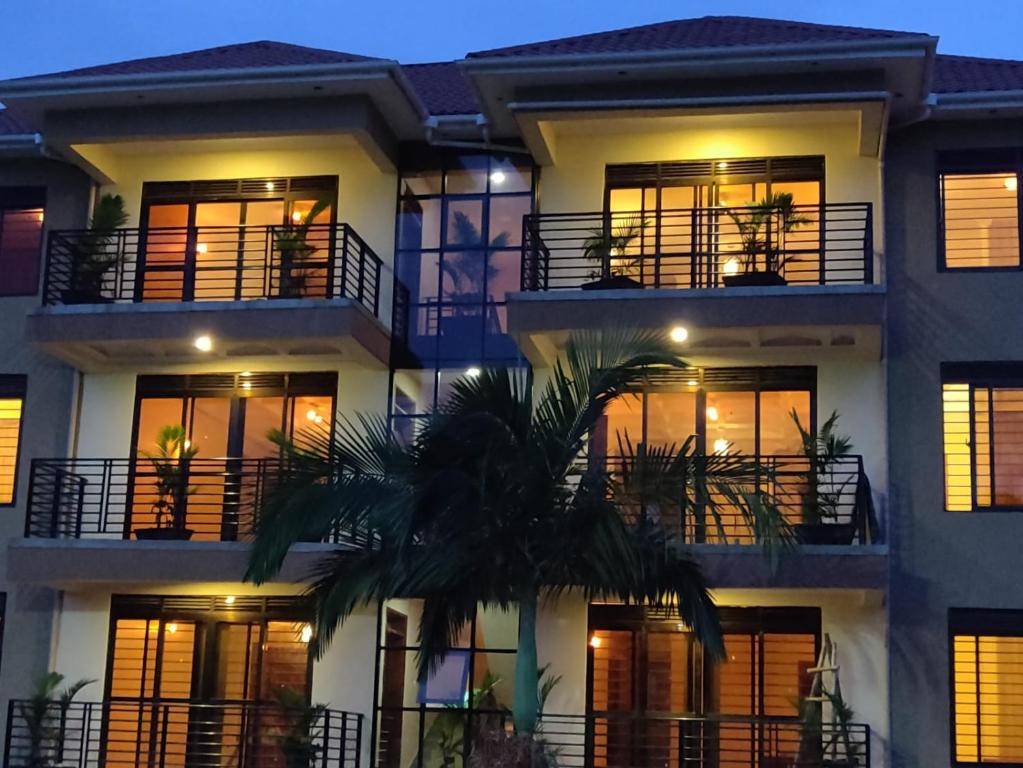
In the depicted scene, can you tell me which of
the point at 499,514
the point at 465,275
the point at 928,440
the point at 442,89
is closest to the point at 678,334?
the point at 928,440

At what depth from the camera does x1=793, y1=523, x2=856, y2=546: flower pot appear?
18422mm

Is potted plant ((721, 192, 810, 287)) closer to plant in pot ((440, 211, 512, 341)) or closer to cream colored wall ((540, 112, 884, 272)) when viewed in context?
cream colored wall ((540, 112, 884, 272))

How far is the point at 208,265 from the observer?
72.0 feet

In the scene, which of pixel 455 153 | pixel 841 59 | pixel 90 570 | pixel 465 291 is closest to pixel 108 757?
pixel 90 570

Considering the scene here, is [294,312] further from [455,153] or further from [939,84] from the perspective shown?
[939,84]

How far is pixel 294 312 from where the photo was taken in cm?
2000

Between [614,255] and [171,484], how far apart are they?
6.23 meters

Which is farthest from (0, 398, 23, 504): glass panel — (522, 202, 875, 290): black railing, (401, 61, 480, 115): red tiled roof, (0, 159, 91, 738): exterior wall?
(522, 202, 875, 290): black railing

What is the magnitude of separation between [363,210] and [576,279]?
3.06 metres

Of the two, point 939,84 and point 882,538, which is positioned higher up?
point 939,84

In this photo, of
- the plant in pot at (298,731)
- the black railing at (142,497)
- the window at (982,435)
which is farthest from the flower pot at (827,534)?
the black railing at (142,497)

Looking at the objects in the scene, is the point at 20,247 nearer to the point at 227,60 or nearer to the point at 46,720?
the point at 227,60

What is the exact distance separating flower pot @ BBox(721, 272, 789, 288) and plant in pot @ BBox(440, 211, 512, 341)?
3286 mm

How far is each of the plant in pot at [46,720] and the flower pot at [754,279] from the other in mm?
9373
